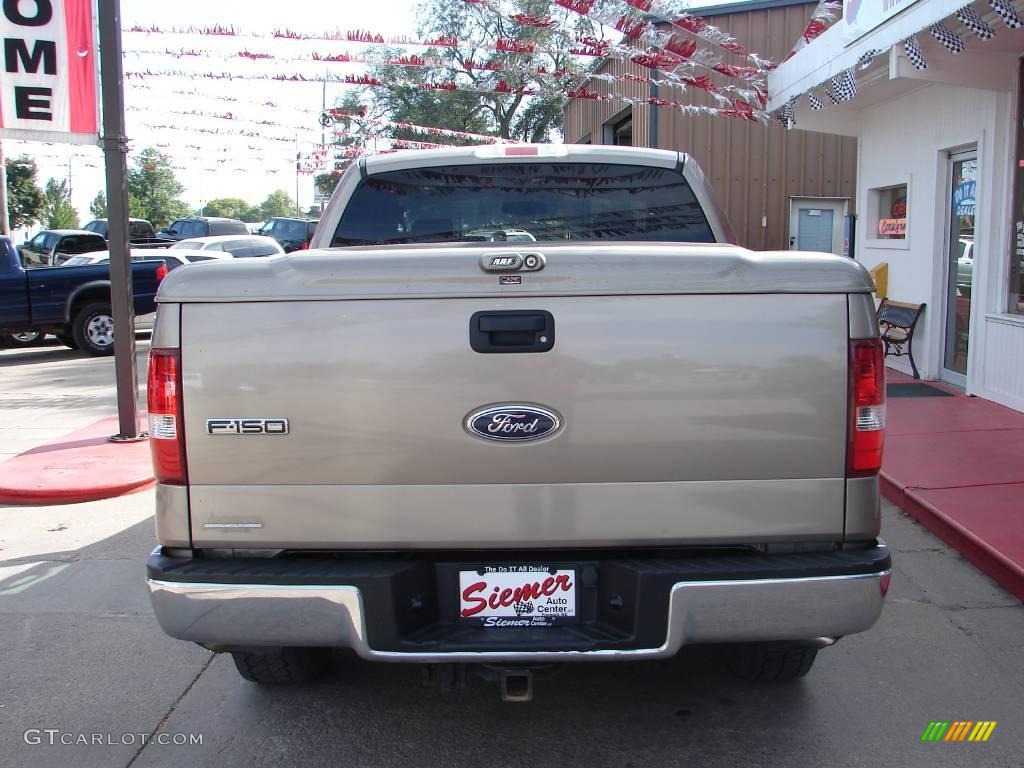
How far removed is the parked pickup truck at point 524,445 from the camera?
8.75ft

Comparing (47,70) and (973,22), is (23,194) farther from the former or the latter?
(973,22)

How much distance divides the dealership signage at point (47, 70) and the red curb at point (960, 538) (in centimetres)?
644

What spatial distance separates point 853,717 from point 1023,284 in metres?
5.86

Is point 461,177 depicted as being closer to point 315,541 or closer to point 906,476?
point 315,541

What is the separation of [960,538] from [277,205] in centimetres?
11411

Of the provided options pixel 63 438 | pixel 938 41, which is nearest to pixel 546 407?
pixel 938 41

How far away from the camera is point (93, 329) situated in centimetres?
1427

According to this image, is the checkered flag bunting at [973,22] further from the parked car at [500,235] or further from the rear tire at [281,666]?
the rear tire at [281,666]

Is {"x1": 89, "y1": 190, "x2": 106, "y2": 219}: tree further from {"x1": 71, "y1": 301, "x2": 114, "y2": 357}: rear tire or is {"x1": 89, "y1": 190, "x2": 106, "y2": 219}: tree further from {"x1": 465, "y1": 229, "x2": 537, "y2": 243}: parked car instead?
{"x1": 465, "y1": 229, "x2": 537, "y2": 243}: parked car

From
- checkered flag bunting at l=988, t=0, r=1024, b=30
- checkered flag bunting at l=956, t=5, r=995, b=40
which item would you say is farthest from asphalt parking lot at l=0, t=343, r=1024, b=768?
checkered flag bunting at l=956, t=5, r=995, b=40

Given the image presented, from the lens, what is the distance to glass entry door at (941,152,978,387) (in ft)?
29.5

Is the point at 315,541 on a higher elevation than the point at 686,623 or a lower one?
higher

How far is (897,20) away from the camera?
7.64 metres

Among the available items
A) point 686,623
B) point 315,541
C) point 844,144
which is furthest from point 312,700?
point 844,144
